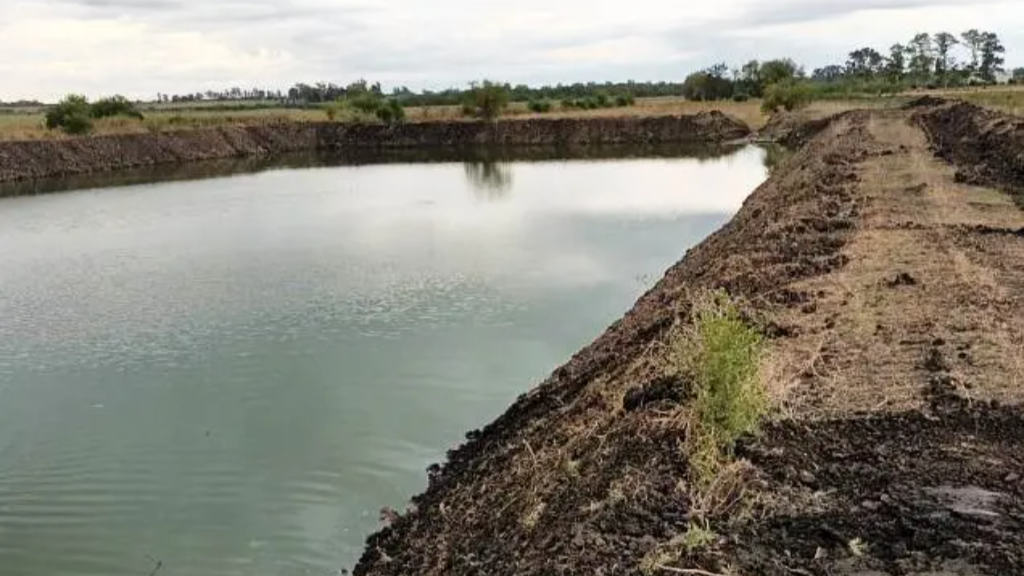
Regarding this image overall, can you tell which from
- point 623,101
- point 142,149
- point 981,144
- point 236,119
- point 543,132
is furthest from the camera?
point 623,101

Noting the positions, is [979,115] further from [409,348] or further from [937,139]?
[409,348]

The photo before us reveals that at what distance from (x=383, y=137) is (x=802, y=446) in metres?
65.6

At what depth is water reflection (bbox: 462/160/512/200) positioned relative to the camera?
3838 centimetres

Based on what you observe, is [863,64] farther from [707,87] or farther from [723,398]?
[723,398]

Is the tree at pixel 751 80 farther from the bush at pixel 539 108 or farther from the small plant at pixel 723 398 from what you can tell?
the small plant at pixel 723 398

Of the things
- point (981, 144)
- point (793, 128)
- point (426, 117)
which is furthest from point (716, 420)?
point (426, 117)

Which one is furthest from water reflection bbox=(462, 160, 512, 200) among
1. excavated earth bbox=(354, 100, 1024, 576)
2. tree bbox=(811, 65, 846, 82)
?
tree bbox=(811, 65, 846, 82)

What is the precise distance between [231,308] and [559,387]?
880cm

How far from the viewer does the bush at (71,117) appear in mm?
58119

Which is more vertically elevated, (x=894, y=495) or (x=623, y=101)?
(x=623, y=101)

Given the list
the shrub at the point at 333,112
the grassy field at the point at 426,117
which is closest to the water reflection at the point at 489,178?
the grassy field at the point at 426,117

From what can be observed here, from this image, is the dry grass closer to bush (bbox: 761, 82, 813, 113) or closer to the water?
bush (bbox: 761, 82, 813, 113)

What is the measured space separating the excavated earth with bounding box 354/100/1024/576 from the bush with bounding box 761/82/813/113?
60.8 meters

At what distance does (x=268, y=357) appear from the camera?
14742 millimetres
